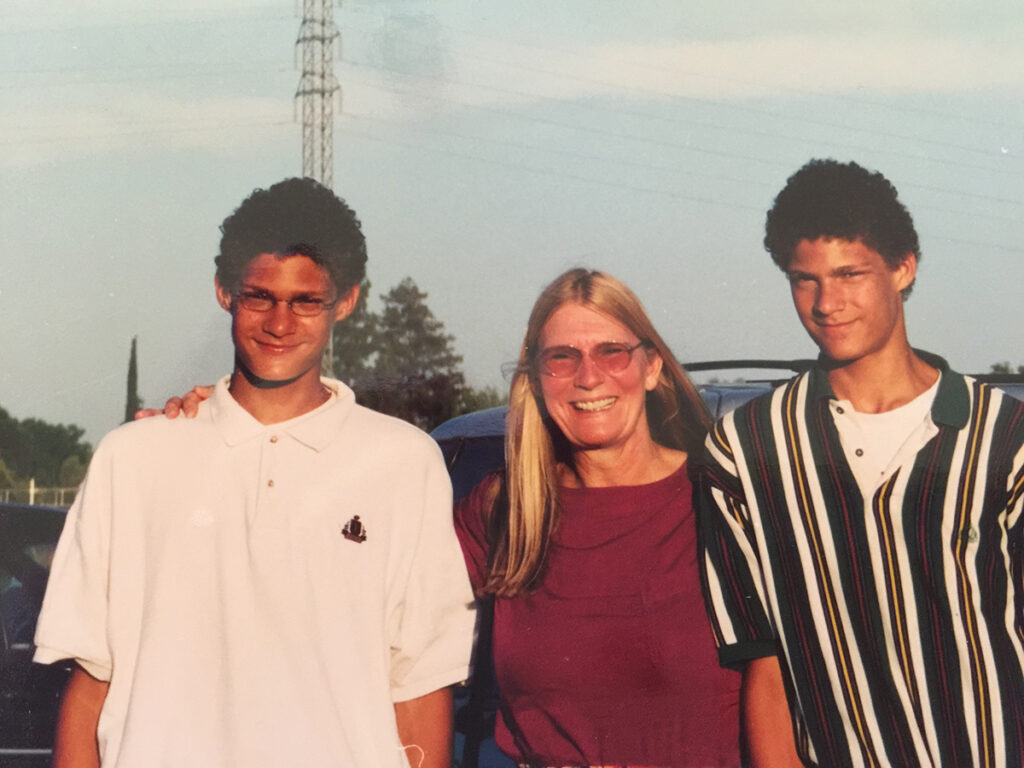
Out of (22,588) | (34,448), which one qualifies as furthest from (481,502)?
(22,588)

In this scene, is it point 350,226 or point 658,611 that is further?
point 350,226

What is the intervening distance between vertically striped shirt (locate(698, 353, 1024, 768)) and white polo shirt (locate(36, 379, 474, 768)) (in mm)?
655

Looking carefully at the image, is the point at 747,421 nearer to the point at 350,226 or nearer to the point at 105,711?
the point at 350,226

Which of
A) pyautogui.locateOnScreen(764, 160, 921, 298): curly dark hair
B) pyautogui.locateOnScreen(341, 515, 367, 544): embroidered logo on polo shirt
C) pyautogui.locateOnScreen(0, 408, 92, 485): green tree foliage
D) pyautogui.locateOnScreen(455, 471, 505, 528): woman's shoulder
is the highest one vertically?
pyautogui.locateOnScreen(764, 160, 921, 298): curly dark hair

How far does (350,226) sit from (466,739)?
1.18m

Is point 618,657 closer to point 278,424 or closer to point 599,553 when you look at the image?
point 599,553

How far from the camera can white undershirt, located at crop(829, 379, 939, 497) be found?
2.72m

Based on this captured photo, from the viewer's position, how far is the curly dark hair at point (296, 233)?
286 centimetres

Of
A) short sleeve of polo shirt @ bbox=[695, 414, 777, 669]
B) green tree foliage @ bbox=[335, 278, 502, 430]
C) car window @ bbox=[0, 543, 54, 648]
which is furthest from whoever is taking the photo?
car window @ bbox=[0, 543, 54, 648]

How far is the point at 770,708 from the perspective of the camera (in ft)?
9.02

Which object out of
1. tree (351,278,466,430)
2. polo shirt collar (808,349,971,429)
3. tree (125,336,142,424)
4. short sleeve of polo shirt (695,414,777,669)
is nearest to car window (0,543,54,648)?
tree (125,336,142,424)

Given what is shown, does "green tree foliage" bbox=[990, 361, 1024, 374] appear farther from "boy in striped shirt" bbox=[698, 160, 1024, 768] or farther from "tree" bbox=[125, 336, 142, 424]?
"tree" bbox=[125, 336, 142, 424]

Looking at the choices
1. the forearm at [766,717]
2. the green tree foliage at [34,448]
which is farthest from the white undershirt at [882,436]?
the green tree foliage at [34,448]

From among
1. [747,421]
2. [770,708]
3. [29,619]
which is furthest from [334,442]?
[29,619]
